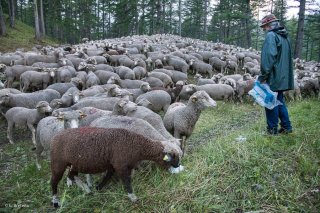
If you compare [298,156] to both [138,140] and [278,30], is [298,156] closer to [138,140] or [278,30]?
[278,30]

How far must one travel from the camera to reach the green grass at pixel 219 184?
5.18 meters

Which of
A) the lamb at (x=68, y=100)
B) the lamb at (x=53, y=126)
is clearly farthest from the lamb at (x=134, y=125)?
the lamb at (x=68, y=100)

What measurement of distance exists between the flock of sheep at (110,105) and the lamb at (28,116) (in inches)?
1.1

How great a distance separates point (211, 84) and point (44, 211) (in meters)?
10.1

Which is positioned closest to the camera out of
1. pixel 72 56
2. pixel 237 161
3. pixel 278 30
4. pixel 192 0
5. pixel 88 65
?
pixel 237 161

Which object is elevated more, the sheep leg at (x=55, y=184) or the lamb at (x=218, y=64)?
the lamb at (x=218, y=64)

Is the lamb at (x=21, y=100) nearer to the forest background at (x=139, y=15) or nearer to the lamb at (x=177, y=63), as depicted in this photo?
the lamb at (x=177, y=63)

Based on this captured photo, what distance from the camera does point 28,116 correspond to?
942 centimetres

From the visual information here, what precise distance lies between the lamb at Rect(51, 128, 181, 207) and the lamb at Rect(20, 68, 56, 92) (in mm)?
8717

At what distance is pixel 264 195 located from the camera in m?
5.21

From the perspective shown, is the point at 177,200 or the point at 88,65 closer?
the point at 177,200

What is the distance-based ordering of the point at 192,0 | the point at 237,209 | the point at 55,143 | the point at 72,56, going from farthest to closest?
the point at 192,0 < the point at 72,56 < the point at 55,143 < the point at 237,209

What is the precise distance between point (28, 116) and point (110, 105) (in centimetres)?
246

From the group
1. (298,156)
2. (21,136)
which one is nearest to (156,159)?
(298,156)
